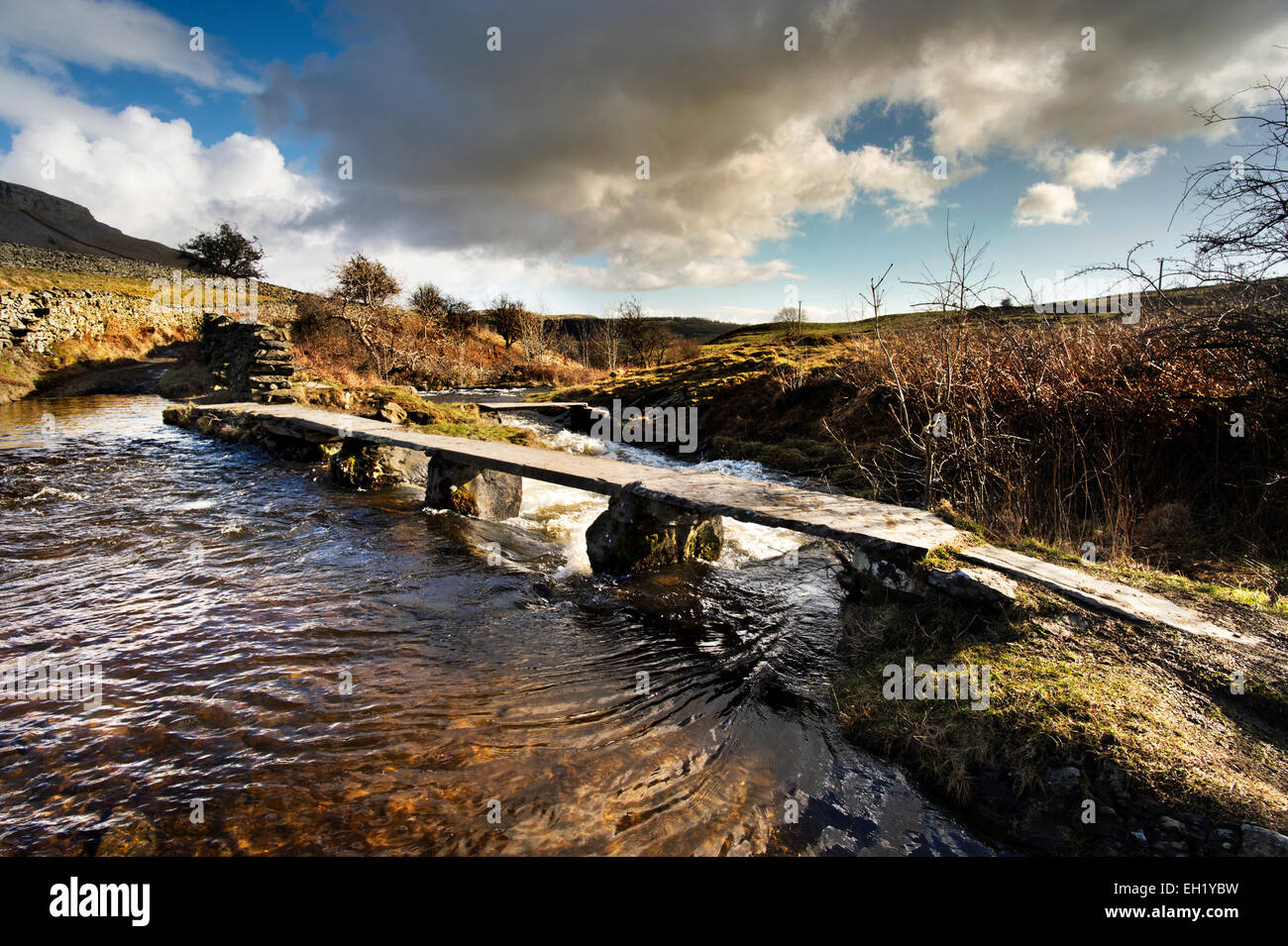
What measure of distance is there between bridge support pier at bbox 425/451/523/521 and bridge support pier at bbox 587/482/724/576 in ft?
7.74

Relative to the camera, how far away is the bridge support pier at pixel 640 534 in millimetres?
5215

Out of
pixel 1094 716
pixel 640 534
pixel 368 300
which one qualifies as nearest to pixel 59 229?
pixel 368 300

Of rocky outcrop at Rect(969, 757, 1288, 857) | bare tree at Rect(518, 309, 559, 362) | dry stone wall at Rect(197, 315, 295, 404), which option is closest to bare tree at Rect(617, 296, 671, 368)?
bare tree at Rect(518, 309, 559, 362)

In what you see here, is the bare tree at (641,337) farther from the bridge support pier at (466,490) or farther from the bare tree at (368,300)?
the bridge support pier at (466,490)

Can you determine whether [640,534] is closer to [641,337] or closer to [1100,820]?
[1100,820]

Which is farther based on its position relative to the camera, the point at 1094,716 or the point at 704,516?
the point at 704,516

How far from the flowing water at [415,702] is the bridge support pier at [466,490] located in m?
0.92

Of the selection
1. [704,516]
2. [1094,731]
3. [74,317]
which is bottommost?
[1094,731]

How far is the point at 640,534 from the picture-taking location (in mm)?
5281

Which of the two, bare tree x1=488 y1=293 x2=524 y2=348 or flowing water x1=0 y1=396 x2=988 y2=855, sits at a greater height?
bare tree x1=488 y1=293 x2=524 y2=348

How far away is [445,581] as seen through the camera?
502 cm

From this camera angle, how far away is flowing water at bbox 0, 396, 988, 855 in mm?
2279

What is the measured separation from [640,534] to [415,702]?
8.62ft

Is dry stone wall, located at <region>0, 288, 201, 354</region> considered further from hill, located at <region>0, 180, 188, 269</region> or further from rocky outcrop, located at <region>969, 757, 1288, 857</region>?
hill, located at <region>0, 180, 188, 269</region>
